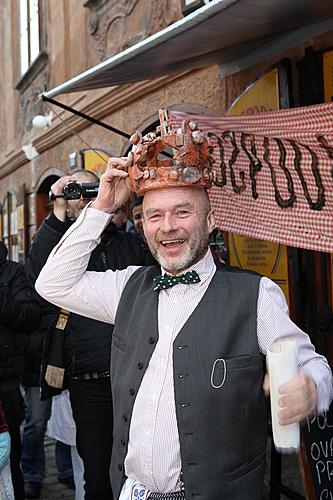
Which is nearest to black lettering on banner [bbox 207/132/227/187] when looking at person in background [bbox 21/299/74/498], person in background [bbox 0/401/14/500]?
person in background [bbox 21/299/74/498]

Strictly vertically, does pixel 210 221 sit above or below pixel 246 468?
above

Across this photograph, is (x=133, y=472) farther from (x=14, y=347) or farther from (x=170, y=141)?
(x=14, y=347)

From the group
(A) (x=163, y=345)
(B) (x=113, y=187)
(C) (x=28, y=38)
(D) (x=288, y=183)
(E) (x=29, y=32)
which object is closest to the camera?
(A) (x=163, y=345)

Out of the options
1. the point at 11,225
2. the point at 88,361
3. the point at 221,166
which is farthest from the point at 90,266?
the point at 11,225

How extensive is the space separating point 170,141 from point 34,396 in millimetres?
2830

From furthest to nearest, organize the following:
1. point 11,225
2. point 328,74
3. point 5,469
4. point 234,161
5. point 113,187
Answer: point 11,225 → point 328,74 → point 234,161 → point 5,469 → point 113,187

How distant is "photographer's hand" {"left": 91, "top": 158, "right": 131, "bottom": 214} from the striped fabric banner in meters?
Result: 0.55

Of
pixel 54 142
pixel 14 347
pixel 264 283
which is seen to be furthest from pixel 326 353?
pixel 54 142

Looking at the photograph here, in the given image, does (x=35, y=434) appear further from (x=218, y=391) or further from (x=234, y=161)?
(x=218, y=391)

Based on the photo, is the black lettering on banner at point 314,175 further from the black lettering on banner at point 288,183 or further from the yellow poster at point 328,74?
the yellow poster at point 328,74

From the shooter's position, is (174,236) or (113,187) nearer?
(174,236)

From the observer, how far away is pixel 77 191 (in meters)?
2.77

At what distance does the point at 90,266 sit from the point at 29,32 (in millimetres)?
8791

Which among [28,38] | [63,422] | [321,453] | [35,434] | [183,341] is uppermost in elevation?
[28,38]
